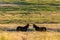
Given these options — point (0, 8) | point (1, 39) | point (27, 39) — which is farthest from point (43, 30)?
point (0, 8)

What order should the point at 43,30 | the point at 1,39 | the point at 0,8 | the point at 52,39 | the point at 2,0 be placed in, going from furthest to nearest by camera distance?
the point at 2,0 < the point at 0,8 < the point at 43,30 < the point at 52,39 < the point at 1,39

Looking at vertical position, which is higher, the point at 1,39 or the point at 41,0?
the point at 1,39

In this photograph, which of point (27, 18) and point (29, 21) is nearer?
point (29, 21)

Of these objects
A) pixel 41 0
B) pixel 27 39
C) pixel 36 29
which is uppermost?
pixel 27 39

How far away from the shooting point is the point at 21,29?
85.8ft

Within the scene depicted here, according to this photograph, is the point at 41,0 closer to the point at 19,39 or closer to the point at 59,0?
the point at 59,0

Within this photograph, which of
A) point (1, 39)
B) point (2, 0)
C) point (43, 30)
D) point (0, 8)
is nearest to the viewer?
point (1, 39)

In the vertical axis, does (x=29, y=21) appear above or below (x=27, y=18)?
above

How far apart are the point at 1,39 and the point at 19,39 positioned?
1.36 metres

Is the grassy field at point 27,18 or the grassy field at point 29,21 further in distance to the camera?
the grassy field at point 27,18

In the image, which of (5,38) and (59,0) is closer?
(5,38)

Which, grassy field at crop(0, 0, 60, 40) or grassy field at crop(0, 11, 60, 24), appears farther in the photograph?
grassy field at crop(0, 11, 60, 24)

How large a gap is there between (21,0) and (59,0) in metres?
9.75

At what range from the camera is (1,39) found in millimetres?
16203
